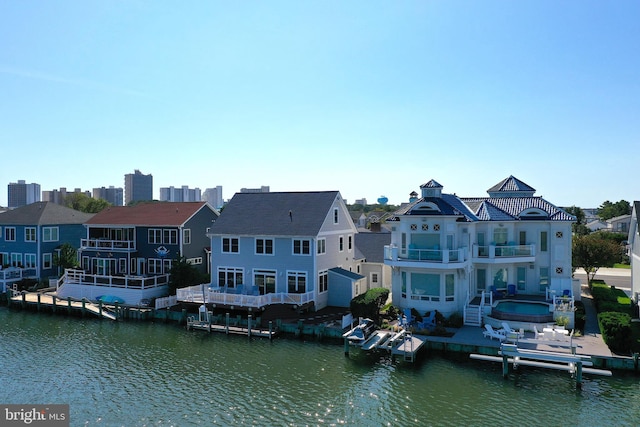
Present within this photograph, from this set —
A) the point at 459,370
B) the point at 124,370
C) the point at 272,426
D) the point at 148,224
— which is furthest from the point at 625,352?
the point at 148,224

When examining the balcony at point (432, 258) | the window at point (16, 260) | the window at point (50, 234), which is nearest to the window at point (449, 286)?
the balcony at point (432, 258)

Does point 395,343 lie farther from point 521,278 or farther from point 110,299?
point 110,299

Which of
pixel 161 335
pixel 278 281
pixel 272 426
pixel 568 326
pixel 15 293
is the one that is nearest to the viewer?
pixel 272 426

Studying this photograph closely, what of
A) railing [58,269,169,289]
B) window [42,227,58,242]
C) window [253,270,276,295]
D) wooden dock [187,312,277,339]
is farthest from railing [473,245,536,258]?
window [42,227,58,242]

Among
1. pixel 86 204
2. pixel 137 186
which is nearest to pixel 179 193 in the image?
pixel 137 186

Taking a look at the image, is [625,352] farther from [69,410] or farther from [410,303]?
[69,410]

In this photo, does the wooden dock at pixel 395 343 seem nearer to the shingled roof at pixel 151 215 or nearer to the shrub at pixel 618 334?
the shrub at pixel 618 334
